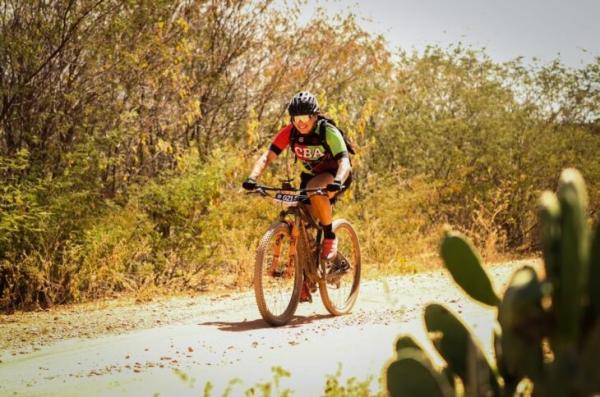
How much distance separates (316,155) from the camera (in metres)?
8.68

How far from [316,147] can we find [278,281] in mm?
1422

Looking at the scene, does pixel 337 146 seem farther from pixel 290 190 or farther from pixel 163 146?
pixel 163 146

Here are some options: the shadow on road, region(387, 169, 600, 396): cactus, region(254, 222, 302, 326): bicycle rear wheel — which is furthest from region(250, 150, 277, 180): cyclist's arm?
region(387, 169, 600, 396): cactus

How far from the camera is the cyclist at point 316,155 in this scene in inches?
332

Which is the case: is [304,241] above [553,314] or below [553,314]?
above

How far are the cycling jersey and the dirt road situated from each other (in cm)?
162

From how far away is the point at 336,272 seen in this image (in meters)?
9.29

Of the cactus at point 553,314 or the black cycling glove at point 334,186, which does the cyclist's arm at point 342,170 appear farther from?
the cactus at point 553,314

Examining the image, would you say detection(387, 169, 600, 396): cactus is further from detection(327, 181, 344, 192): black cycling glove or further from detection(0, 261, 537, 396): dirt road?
detection(327, 181, 344, 192): black cycling glove

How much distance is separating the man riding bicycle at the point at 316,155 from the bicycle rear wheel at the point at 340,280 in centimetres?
29

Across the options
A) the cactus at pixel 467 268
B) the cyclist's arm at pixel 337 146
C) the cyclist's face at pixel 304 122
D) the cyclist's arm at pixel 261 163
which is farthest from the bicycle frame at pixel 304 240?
the cactus at pixel 467 268

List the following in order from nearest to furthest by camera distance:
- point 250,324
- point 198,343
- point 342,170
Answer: point 198,343 → point 342,170 → point 250,324

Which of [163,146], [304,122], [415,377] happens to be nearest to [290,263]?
[304,122]

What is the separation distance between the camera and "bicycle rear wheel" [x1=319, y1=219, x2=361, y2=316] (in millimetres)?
9211
